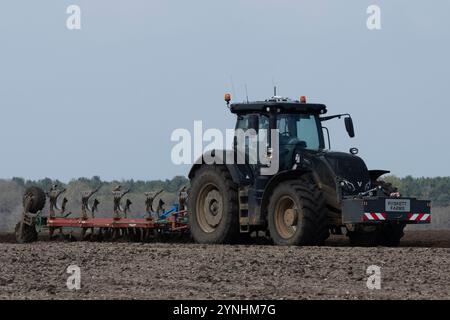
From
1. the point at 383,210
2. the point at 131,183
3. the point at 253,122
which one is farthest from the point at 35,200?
the point at 131,183

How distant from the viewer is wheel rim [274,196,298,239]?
18.5 metres

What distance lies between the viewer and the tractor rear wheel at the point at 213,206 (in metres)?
19.4

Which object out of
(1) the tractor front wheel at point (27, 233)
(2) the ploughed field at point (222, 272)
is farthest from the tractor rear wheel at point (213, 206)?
(1) the tractor front wheel at point (27, 233)

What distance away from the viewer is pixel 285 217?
18.7m

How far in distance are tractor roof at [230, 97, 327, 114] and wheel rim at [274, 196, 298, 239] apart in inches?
72.5

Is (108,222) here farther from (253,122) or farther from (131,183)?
(131,183)

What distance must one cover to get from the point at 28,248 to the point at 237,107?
461 centimetres

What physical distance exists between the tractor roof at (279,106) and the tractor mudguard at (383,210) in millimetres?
2523

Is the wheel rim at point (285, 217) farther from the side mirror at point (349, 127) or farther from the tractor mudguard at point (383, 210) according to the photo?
the side mirror at point (349, 127)

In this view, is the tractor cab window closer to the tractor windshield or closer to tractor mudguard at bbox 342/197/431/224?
the tractor windshield

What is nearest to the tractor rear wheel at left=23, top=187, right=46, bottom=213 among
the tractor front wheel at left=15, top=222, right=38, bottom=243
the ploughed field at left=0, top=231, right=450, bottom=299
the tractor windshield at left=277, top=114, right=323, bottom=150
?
the tractor front wheel at left=15, top=222, right=38, bottom=243
